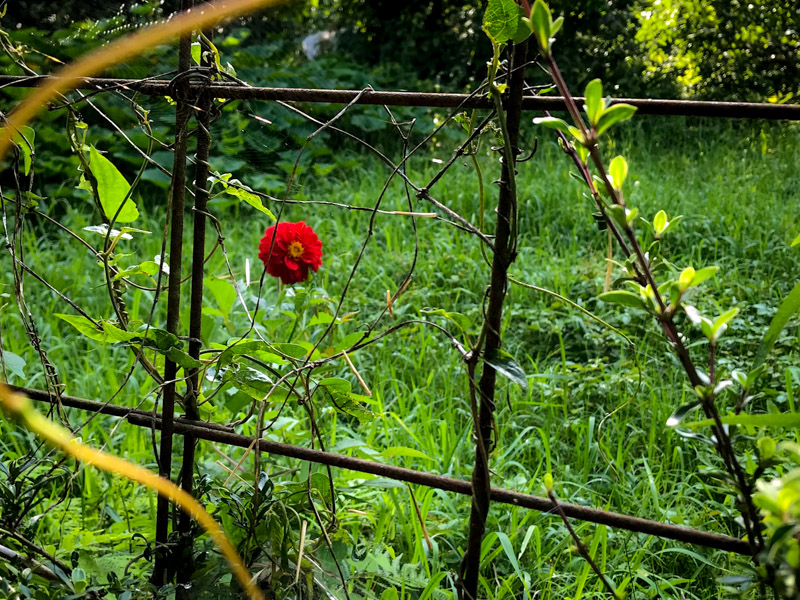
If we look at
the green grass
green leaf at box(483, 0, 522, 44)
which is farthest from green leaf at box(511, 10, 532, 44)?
the green grass

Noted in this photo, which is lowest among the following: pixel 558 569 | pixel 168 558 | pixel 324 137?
pixel 558 569

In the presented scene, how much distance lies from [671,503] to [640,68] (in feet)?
17.5

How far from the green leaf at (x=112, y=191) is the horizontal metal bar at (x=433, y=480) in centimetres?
31

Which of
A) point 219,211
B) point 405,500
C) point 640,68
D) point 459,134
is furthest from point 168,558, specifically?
point 640,68

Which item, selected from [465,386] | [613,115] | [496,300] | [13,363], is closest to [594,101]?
[613,115]

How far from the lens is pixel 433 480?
896 millimetres

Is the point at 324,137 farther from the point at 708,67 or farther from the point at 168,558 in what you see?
the point at 168,558

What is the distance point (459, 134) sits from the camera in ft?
16.5

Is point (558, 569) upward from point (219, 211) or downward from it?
downward

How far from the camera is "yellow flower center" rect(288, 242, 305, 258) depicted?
1426 millimetres

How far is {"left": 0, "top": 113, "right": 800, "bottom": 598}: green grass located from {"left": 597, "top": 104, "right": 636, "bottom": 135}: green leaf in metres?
0.35

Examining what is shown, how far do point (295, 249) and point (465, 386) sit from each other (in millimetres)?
870

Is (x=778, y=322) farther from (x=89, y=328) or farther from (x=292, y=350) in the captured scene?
(x=89, y=328)

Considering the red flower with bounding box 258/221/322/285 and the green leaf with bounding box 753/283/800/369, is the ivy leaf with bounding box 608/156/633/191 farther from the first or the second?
the red flower with bounding box 258/221/322/285
